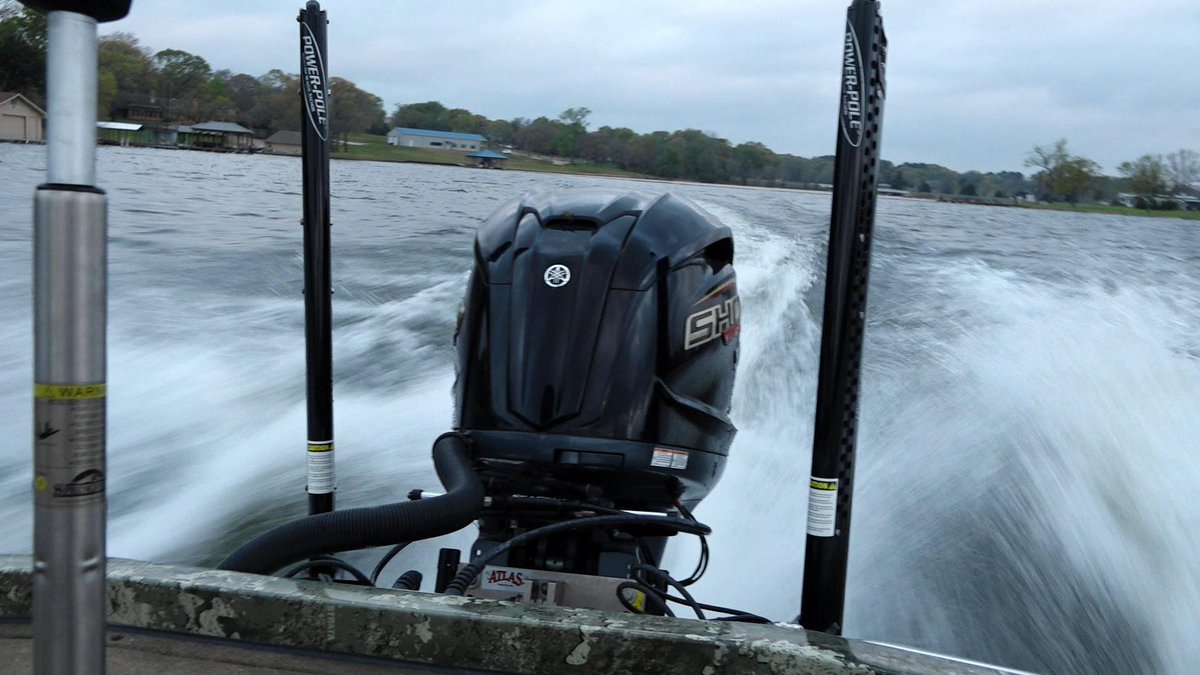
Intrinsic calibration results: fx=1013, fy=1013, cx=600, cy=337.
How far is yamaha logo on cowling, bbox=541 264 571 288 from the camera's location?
88.3 inches

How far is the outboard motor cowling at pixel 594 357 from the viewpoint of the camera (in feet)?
7.07

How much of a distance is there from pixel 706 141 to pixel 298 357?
2.26m

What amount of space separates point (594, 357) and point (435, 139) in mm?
4185

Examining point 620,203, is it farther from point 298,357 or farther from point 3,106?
point 3,106

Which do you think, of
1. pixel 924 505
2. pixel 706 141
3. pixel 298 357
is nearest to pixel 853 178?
pixel 924 505

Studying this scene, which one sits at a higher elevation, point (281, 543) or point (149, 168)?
point (149, 168)

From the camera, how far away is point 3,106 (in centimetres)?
515

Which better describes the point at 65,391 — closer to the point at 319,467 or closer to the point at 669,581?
the point at 669,581

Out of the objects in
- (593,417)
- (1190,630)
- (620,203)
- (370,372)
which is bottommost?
(1190,630)

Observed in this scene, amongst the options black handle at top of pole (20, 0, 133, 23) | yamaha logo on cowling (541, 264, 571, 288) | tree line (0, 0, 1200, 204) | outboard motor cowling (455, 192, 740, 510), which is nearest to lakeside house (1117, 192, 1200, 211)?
tree line (0, 0, 1200, 204)

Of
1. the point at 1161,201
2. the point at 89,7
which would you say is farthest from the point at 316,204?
the point at 1161,201

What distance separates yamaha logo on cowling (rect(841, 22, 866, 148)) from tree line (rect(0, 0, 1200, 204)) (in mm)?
1290

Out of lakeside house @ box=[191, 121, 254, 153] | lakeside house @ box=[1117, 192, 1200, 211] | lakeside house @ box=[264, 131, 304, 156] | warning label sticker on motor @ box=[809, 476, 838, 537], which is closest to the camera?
warning label sticker on motor @ box=[809, 476, 838, 537]

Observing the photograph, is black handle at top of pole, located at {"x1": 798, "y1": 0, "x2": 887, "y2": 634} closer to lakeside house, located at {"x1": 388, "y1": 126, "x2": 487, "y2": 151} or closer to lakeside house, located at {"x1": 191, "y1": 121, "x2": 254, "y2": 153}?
lakeside house, located at {"x1": 388, "y1": 126, "x2": 487, "y2": 151}
